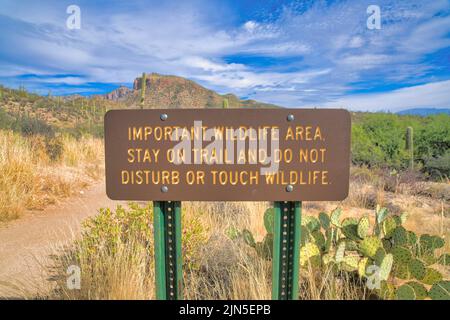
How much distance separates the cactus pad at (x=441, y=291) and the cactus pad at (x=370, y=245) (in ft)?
1.48

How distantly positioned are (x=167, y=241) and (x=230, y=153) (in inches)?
29.5

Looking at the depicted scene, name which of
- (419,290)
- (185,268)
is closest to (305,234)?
(419,290)

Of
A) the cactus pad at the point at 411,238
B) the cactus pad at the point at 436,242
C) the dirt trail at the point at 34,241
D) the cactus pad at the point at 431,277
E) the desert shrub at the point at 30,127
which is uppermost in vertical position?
the desert shrub at the point at 30,127

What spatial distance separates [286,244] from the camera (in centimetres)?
215

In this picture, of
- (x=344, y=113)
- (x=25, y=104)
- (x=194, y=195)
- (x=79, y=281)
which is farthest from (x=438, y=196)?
(x=25, y=104)

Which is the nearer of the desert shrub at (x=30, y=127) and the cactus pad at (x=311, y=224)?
the cactus pad at (x=311, y=224)

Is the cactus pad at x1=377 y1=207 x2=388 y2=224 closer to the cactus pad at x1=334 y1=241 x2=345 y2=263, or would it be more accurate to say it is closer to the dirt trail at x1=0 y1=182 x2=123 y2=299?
the cactus pad at x1=334 y1=241 x2=345 y2=263

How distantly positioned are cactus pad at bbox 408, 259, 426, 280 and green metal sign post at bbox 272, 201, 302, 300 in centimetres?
104

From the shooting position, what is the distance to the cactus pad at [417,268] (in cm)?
243

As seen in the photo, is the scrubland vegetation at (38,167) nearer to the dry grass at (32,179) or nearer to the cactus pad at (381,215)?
the dry grass at (32,179)

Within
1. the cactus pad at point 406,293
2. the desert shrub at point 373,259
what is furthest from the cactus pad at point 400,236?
the cactus pad at point 406,293

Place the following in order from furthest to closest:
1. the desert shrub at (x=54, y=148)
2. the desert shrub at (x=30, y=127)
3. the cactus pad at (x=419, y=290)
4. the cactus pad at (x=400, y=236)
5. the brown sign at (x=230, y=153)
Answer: the desert shrub at (x=30, y=127)
the desert shrub at (x=54, y=148)
the cactus pad at (x=400, y=236)
the cactus pad at (x=419, y=290)
the brown sign at (x=230, y=153)

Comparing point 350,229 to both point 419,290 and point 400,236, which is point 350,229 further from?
point 419,290

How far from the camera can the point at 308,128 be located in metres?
2.06
